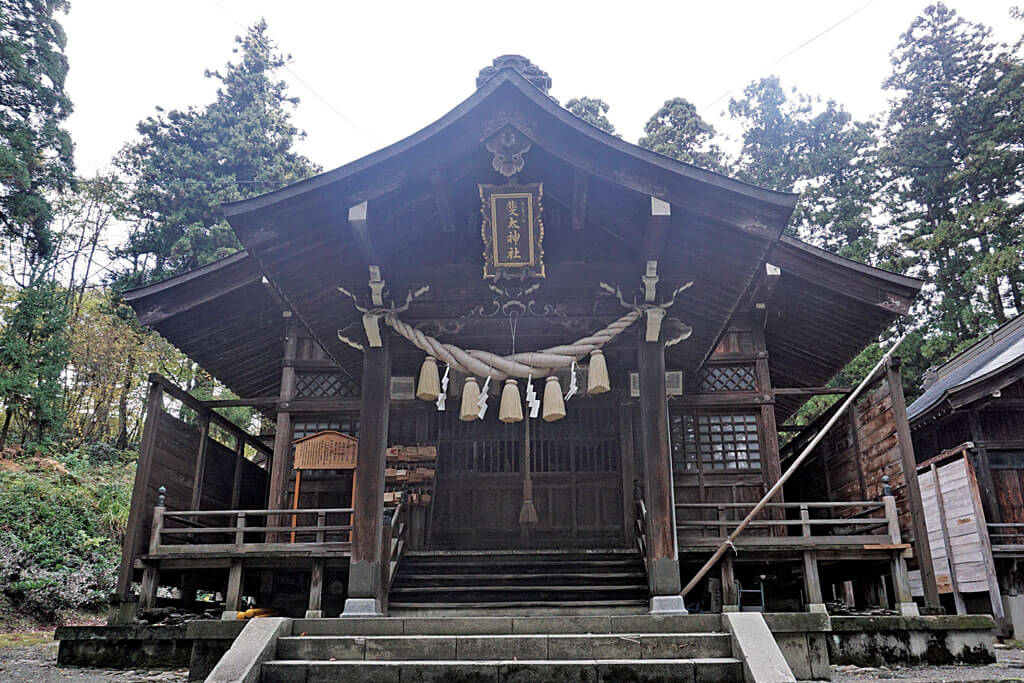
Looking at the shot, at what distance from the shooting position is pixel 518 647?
20.3 ft

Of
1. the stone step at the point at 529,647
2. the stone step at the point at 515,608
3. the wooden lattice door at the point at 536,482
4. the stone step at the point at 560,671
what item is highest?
the wooden lattice door at the point at 536,482

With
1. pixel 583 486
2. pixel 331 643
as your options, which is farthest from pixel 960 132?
pixel 331 643

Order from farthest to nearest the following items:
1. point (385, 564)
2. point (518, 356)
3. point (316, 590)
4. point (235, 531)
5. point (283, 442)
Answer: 1. point (283, 442)
2. point (235, 531)
3. point (316, 590)
4. point (518, 356)
5. point (385, 564)

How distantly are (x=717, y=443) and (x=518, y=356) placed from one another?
545 centimetres

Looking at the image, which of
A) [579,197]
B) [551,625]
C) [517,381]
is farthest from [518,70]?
[551,625]

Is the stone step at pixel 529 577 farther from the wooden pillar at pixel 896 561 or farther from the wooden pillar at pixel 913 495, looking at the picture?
the wooden pillar at pixel 913 495

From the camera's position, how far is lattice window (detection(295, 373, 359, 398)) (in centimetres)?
1357

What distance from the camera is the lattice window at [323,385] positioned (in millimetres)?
13570

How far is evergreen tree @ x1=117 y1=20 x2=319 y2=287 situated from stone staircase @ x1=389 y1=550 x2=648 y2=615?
779 inches

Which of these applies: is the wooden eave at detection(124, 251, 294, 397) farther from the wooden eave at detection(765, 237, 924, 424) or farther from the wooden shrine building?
the wooden eave at detection(765, 237, 924, 424)

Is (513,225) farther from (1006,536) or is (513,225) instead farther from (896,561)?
(1006,536)

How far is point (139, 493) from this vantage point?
10.4 meters

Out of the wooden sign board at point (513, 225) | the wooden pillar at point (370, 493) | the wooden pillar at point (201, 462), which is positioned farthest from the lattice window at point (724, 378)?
the wooden pillar at point (201, 462)

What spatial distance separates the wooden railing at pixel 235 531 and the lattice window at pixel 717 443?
18.9 feet
